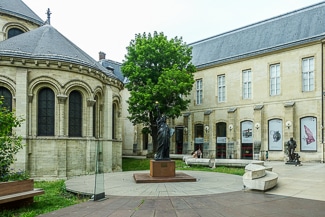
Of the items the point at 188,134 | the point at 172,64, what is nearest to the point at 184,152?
the point at 188,134

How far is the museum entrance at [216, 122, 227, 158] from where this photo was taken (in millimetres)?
33281

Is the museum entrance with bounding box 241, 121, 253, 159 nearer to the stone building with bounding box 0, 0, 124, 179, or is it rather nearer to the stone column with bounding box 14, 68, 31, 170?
the stone building with bounding box 0, 0, 124, 179

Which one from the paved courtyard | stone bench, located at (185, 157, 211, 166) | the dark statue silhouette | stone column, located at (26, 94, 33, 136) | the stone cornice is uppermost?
the stone cornice

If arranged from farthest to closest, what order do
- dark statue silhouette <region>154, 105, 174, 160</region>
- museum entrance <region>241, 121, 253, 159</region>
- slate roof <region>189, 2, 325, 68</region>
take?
museum entrance <region>241, 121, 253, 159</region> → slate roof <region>189, 2, 325, 68</region> → dark statue silhouette <region>154, 105, 174, 160</region>

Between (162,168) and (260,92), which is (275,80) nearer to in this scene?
(260,92)

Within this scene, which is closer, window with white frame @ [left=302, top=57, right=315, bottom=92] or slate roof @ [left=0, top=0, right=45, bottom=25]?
slate roof @ [left=0, top=0, right=45, bottom=25]

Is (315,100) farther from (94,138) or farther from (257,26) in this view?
(94,138)

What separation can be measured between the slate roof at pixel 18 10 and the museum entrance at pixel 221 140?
21.3 metres

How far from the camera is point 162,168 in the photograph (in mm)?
13391

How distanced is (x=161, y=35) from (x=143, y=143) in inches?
708

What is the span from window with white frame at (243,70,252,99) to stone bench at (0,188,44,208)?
86.7 feet

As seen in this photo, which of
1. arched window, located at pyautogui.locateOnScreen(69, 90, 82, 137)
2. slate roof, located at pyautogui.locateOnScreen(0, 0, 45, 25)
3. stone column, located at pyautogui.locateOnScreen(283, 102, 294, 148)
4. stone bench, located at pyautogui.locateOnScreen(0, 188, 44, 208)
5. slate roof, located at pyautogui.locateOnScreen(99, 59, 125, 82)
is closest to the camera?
stone bench, located at pyautogui.locateOnScreen(0, 188, 44, 208)

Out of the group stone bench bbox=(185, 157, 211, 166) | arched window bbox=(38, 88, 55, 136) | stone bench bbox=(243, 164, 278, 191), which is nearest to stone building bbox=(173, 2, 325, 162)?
stone bench bbox=(185, 157, 211, 166)

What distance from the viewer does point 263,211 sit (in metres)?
7.63
